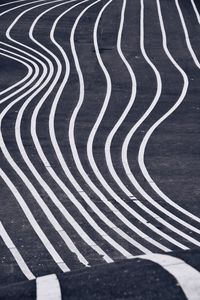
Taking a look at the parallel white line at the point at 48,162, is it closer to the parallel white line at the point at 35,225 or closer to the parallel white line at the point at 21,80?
the parallel white line at the point at 35,225

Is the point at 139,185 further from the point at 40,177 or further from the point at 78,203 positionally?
the point at 40,177

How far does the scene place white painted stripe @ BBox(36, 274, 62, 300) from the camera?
929 cm

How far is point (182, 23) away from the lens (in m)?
32.5

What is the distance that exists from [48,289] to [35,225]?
517 cm

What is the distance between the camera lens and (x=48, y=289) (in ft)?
31.5

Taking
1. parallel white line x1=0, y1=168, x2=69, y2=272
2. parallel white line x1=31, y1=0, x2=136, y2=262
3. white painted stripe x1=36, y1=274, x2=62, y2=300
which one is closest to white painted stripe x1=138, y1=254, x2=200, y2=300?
white painted stripe x1=36, y1=274, x2=62, y2=300

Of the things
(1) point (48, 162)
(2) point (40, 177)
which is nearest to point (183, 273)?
(2) point (40, 177)

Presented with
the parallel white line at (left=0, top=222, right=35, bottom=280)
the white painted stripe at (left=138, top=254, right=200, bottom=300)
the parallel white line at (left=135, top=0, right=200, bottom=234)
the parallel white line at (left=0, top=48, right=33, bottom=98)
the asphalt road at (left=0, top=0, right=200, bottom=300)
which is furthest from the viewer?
the parallel white line at (left=0, top=48, right=33, bottom=98)

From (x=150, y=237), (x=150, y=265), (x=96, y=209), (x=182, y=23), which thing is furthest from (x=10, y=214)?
(x=182, y=23)

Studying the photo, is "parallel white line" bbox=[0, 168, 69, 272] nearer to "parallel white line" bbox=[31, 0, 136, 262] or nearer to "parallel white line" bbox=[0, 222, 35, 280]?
"parallel white line" bbox=[0, 222, 35, 280]

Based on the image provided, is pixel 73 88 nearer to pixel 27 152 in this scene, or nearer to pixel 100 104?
pixel 100 104

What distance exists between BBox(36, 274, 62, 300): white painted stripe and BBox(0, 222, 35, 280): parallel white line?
2260 millimetres

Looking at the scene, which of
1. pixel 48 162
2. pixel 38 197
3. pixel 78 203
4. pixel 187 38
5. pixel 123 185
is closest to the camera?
pixel 78 203

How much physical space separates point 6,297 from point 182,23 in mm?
24562
